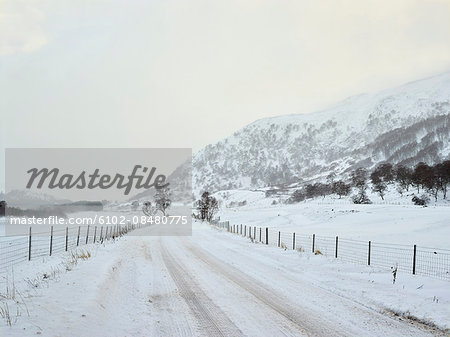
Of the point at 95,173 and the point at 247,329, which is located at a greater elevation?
the point at 95,173

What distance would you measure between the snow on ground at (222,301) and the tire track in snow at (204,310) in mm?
22

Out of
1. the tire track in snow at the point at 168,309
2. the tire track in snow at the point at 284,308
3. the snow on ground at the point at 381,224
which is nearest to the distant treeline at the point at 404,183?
the snow on ground at the point at 381,224

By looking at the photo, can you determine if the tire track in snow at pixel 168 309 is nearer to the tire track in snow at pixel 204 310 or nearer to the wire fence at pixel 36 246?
the tire track in snow at pixel 204 310

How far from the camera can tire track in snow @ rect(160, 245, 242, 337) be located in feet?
24.1

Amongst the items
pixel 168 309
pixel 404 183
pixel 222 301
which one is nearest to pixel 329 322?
pixel 222 301

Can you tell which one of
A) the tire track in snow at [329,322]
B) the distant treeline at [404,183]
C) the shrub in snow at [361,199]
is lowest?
the tire track in snow at [329,322]

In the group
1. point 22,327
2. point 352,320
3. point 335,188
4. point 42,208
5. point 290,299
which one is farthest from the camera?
point 335,188

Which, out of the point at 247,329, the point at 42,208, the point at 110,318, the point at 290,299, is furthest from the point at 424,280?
the point at 42,208

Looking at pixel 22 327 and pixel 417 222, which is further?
pixel 417 222

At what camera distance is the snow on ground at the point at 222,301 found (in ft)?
24.0

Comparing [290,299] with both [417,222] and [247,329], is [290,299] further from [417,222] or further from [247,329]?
[417,222]

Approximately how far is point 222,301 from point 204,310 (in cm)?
105

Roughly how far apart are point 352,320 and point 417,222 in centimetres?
4116

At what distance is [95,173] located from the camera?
38.7 meters
